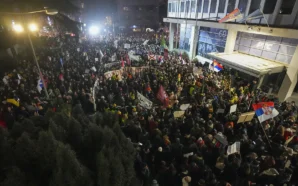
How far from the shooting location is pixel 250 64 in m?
14.6

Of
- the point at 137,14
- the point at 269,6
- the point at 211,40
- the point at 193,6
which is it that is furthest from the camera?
the point at 137,14

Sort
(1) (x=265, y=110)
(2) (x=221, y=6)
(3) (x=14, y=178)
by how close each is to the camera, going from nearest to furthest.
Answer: (3) (x=14, y=178), (1) (x=265, y=110), (2) (x=221, y=6)

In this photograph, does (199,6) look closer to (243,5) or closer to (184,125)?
(243,5)

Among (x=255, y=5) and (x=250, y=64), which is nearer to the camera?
(x=250, y=64)

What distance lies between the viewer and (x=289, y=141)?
766cm

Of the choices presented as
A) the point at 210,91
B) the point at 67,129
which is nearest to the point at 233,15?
the point at 210,91

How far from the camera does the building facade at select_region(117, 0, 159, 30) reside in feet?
186

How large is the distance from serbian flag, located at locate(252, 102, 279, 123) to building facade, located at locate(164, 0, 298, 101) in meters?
6.64

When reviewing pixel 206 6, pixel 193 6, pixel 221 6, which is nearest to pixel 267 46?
pixel 221 6

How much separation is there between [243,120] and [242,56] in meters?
11.0

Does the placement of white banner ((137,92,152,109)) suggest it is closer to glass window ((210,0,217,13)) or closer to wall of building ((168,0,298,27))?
wall of building ((168,0,298,27))

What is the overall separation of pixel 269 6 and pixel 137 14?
4864 centimetres

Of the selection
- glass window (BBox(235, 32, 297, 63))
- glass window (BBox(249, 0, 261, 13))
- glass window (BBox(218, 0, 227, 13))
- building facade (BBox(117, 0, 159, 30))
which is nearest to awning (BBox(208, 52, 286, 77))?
glass window (BBox(235, 32, 297, 63))

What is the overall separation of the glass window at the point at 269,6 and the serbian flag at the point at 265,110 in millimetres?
10747
